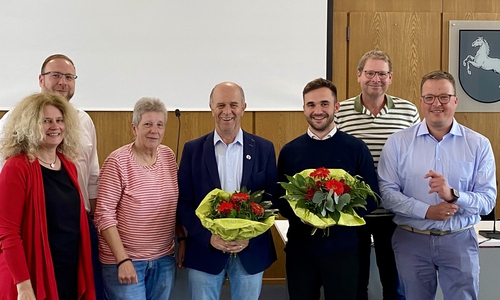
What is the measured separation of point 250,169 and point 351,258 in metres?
0.69

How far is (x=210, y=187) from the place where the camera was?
2.30 meters

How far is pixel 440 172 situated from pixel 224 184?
1.16 metres

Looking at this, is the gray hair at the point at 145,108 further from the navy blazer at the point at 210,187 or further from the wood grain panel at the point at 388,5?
the wood grain panel at the point at 388,5

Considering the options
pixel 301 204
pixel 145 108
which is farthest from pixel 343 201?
pixel 145 108

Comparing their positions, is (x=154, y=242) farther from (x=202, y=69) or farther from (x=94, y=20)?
(x=94, y=20)

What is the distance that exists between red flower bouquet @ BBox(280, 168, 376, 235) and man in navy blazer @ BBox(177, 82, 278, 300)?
0.91 ft

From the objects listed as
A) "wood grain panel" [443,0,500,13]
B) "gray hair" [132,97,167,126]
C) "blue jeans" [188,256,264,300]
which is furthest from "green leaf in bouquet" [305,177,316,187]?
"wood grain panel" [443,0,500,13]

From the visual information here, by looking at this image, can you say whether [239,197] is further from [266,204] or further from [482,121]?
[482,121]

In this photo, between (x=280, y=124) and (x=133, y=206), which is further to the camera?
(x=280, y=124)

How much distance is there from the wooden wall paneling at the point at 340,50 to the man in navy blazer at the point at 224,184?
7.87 feet

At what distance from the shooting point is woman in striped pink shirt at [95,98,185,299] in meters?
2.21

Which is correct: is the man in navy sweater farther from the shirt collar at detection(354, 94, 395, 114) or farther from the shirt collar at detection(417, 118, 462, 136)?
the shirt collar at detection(354, 94, 395, 114)

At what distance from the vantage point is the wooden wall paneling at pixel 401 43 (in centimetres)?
457

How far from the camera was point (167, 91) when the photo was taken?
446 centimetres
